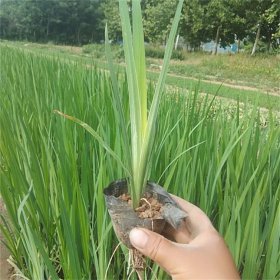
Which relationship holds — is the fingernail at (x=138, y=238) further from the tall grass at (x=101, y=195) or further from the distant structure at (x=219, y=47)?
the distant structure at (x=219, y=47)

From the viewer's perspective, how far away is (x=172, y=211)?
657mm

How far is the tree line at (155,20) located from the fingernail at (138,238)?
14.2m

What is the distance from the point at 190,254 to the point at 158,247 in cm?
5

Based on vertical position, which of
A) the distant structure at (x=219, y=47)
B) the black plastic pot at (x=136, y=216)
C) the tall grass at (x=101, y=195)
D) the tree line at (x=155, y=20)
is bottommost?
the distant structure at (x=219, y=47)

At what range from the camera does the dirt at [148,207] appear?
66 centimetres

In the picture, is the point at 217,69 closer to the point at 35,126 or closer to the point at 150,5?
the point at 150,5

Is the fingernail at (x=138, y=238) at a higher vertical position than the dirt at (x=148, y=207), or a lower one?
lower

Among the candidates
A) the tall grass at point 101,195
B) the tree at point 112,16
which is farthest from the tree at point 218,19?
the tall grass at point 101,195

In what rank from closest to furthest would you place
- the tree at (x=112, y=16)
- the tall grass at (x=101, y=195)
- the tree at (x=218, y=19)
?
the tall grass at (x=101, y=195) < the tree at (x=218, y=19) < the tree at (x=112, y=16)

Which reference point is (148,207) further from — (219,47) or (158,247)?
(219,47)

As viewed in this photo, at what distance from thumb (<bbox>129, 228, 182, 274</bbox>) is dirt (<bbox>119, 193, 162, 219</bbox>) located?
4 cm

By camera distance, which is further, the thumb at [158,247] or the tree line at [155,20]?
the tree line at [155,20]

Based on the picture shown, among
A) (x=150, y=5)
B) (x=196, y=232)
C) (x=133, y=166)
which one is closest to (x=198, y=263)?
(x=196, y=232)

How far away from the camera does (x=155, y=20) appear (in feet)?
65.2
